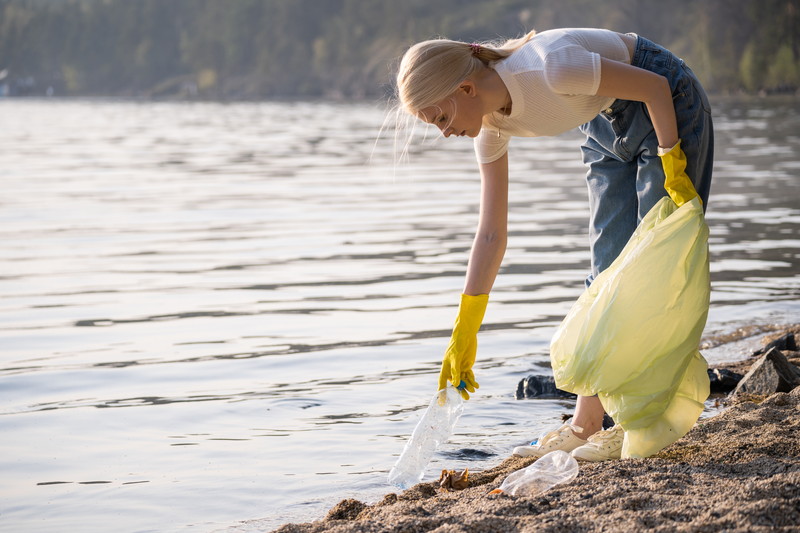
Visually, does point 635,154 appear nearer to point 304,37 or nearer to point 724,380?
point 724,380

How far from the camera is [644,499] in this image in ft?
10.8

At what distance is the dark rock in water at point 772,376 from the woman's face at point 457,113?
7.22ft

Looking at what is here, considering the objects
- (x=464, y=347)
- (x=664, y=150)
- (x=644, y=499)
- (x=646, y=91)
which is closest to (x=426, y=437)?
(x=464, y=347)

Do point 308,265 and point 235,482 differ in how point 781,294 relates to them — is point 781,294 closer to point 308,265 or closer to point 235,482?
point 308,265

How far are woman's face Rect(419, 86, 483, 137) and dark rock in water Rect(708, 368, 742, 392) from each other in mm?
2404

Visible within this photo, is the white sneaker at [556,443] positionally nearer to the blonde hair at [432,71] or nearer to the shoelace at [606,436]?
the shoelace at [606,436]

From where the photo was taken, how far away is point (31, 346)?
689 cm

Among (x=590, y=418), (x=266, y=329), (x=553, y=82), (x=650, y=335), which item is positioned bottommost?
(x=266, y=329)

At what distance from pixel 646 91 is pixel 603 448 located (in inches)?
54.2

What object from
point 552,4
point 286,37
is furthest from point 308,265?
point 286,37

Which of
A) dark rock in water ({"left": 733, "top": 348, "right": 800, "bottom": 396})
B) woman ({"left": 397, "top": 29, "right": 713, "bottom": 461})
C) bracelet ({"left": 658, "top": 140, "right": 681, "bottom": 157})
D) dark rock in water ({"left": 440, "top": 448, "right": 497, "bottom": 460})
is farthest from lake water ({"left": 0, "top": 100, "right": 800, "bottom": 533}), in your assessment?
dark rock in water ({"left": 733, "top": 348, "right": 800, "bottom": 396})

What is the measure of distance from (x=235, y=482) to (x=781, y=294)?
5.12 meters

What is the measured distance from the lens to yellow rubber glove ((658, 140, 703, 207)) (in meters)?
3.88

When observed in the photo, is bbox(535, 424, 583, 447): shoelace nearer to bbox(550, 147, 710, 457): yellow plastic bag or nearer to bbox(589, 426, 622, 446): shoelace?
bbox(589, 426, 622, 446): shoelace
